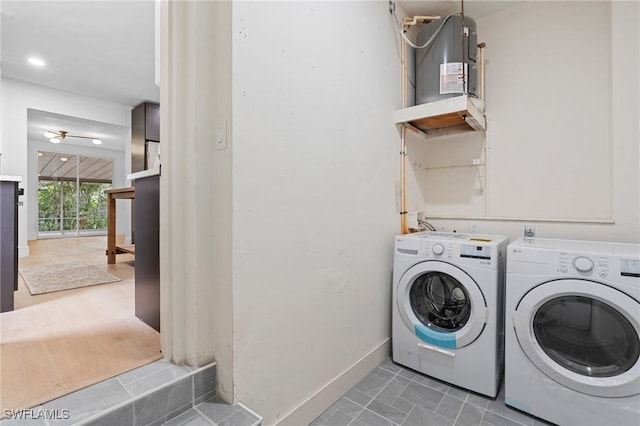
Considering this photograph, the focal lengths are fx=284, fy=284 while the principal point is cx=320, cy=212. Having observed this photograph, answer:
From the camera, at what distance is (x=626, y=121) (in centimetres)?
175

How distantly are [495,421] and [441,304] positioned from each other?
0.62 m

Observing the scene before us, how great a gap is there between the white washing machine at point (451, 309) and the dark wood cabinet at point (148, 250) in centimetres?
140

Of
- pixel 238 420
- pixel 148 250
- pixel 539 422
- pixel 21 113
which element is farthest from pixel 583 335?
pixel 21 113

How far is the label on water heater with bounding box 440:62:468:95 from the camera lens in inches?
75.2

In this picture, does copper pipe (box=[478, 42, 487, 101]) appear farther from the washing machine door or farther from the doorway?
the doorway

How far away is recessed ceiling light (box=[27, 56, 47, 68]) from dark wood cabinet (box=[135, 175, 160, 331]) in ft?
10.6

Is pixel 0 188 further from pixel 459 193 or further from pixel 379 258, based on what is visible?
pixel 459 193

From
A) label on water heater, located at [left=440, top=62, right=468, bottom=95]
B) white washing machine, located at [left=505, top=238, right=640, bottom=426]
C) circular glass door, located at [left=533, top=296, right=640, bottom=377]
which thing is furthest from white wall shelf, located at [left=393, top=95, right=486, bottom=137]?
circular glass door, located at [left=533, top=296, right=640, bottom=377]

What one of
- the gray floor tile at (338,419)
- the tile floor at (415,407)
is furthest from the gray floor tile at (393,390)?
the gray floor tile at (338,419)

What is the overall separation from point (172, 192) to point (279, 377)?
876 mm

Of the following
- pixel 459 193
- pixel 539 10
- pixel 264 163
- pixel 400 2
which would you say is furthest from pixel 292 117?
pixel 539 10

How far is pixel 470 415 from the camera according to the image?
1426mm

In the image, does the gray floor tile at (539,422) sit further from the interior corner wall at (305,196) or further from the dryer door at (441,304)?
the interior corner wall at (305,196)

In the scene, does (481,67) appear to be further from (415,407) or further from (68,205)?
(68,205)
